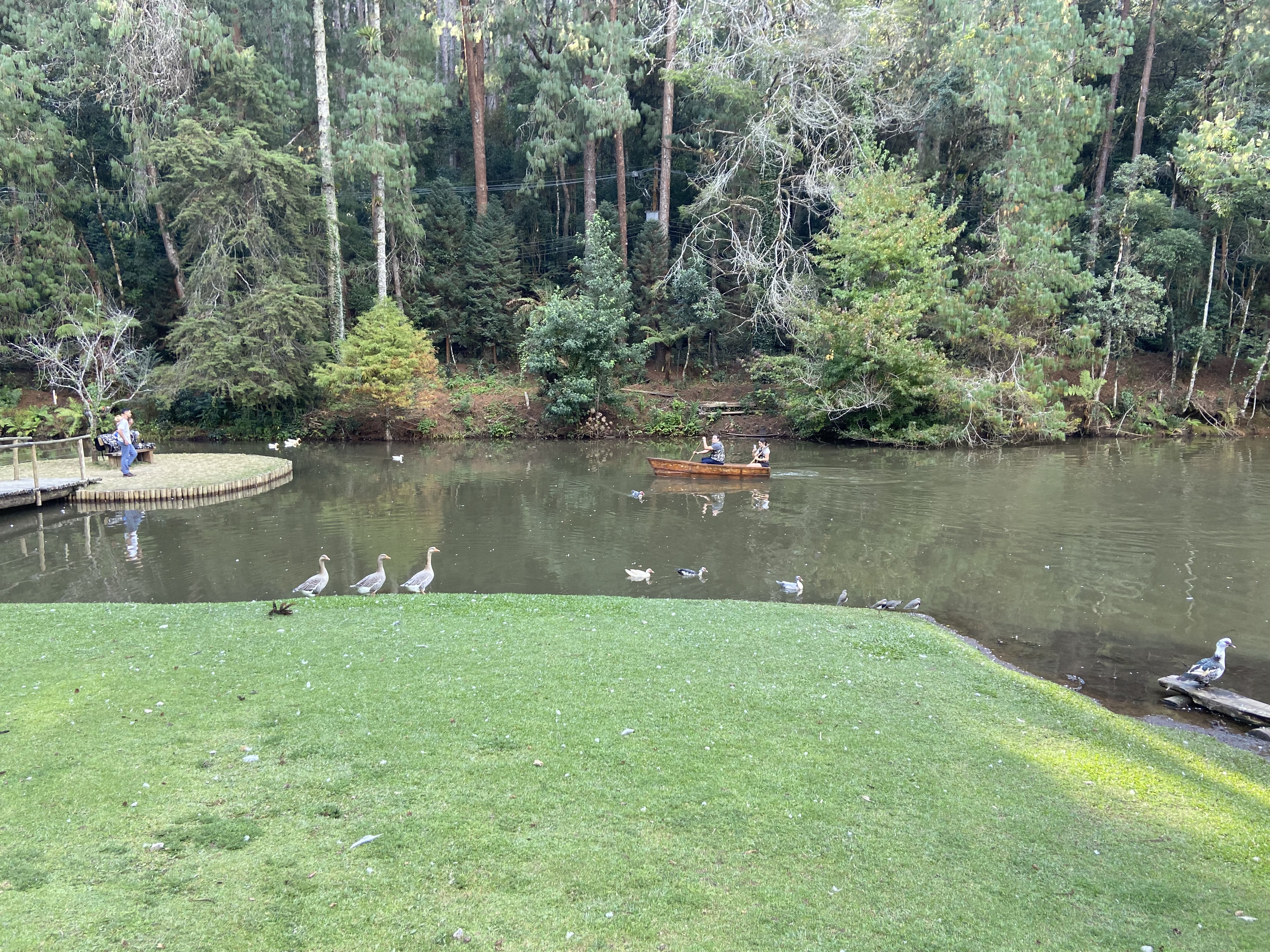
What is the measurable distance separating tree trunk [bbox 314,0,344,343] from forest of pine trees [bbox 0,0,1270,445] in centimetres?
16

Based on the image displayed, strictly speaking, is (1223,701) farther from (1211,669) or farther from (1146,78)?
(1146,78)

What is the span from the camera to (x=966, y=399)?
27172 millimetres

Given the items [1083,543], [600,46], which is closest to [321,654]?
[1083,543]

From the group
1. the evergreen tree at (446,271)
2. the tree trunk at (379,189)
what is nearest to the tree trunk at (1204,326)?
the evergreen tree at (446,271)

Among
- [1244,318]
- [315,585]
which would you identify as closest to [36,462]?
[315,585]

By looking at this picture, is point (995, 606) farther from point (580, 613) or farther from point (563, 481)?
point (563, 481)

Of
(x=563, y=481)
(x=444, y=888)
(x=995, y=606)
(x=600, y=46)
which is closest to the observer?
(x=444, y=888)

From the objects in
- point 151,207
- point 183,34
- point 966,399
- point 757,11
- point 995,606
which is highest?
point 757,11

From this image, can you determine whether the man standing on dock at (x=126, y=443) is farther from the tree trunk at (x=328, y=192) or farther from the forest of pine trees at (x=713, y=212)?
the tree trunk at (x=328, y=192)

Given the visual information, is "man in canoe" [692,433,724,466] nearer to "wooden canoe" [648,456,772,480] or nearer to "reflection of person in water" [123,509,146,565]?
"wooden canoe" [648,456,772,480]

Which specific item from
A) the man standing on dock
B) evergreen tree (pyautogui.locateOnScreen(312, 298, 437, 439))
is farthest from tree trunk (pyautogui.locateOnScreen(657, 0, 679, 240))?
the man standing on dock

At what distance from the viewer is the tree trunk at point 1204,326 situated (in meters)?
29.7

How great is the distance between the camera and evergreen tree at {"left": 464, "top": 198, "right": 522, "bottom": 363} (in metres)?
35.8

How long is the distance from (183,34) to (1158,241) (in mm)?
36918
